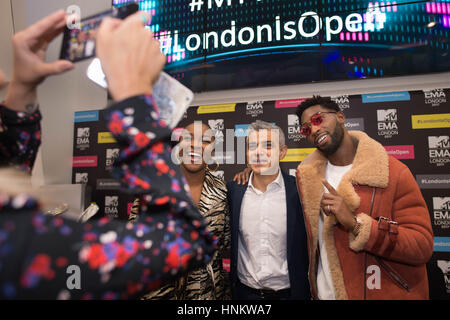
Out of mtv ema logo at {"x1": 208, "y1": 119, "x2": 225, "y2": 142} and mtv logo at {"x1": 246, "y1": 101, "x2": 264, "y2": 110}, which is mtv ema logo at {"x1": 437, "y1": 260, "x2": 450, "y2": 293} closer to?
mtv logo at {"x1": 246, "y1": 101, "x2": 264, "y2": 110}

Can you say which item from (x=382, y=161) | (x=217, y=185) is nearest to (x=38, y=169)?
(x=217, y=185)

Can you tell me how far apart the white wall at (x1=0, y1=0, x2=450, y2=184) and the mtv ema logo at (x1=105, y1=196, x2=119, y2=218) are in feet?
2.58

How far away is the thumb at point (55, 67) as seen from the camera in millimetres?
546

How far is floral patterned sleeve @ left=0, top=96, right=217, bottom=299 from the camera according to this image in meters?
0.36

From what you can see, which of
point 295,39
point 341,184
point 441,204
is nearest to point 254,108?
point 295,39

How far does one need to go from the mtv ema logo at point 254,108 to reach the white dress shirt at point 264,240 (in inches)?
59.9

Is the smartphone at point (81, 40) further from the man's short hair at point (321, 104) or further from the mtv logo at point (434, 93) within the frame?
the mtv logo at point (434, 93)

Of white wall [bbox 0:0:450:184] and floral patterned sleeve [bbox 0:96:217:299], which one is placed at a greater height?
white wall [bbox 0:0:450:184]

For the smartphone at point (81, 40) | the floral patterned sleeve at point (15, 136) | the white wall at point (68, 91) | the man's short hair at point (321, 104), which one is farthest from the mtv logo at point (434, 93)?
the floral patterned sleeve at point (15, 136)

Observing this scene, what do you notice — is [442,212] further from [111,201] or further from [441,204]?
[111,201]

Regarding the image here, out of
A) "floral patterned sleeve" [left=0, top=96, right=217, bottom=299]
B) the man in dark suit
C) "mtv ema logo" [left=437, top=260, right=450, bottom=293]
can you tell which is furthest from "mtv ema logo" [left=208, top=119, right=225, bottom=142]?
"floral patterned sleeve" [left=0, top=96, right=217, bottom=299]

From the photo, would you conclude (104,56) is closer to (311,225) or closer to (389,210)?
(311,225)

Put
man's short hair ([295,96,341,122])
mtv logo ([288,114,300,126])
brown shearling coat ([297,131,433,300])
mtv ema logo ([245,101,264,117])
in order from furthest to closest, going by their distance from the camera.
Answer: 1. mtv ema logo ([245,101,264,117])
2. mtv logo ([288,114,300,126])
3. man's short hair ([295,96,341,122])
4. brown shearling coat ([297,131,433,300])
